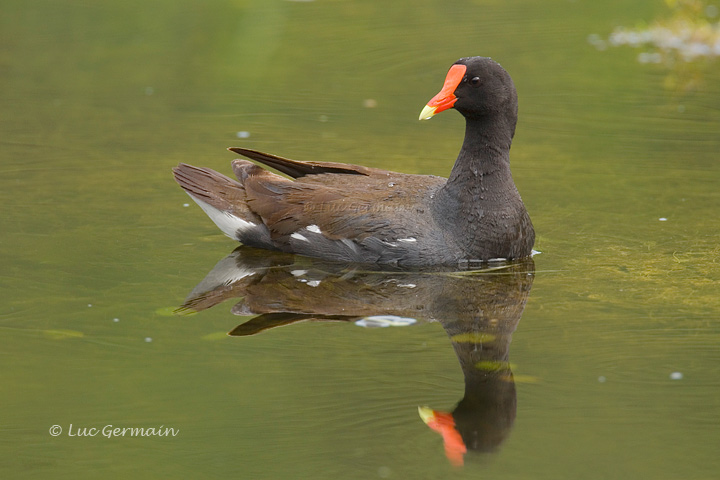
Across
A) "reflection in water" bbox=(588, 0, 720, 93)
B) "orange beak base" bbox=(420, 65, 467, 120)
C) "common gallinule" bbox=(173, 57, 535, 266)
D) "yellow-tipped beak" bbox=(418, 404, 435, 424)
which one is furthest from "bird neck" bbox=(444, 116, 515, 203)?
"reflection in water" bbox=(588, 0, 720, 93)

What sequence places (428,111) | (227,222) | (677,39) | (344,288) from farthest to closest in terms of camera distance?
(677,39)
(227,222)
(428,111)
(344,288)

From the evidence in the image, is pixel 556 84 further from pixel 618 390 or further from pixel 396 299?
pixel 618 390

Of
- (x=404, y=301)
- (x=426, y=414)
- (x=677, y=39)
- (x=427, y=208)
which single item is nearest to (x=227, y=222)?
(x=427, y=208)

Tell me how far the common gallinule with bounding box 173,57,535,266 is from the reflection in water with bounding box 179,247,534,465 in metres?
0.11

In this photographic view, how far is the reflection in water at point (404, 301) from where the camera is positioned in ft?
15.4

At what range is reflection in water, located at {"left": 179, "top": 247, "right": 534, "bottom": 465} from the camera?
15.4 ft

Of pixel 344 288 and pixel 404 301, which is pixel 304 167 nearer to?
pixel 344 288

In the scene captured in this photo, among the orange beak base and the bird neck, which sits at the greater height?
the orange beak base

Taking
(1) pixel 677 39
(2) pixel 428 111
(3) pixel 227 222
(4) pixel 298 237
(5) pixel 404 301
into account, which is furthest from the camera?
(1) pixel 677 39

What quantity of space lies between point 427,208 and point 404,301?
0.83 m

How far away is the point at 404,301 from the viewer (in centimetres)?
565

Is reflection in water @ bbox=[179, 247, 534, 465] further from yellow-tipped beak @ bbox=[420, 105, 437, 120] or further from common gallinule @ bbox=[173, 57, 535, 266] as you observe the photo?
yellow-tipped beak @ bbox=[420, 105, 437, 120]

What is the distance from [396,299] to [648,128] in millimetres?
4011

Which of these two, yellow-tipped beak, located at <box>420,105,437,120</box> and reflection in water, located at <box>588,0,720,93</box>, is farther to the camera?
reflection in water, located at <box>588,0,720,93</box>
